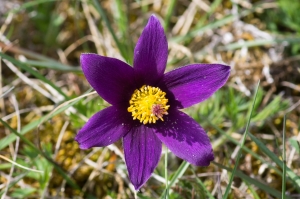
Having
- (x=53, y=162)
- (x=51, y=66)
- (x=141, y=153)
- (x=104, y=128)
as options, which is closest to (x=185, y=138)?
(x=141, y=153)

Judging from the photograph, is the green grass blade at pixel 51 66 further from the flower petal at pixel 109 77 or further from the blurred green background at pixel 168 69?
the flower petal at pixel 109 77

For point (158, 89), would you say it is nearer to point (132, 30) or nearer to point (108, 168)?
point (108, 168)

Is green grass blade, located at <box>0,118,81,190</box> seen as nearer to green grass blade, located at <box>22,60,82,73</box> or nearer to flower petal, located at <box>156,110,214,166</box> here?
green grass blade, located at <box>22,60,82,73</box>

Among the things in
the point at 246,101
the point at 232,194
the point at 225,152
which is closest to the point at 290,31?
the point at 246,101

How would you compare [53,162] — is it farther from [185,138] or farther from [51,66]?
[185,138]

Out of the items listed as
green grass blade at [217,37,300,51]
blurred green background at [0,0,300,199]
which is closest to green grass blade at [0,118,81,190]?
blurred green background at [0,0,300,199]

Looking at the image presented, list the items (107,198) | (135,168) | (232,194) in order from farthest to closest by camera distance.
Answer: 1. (107,198)
2. (232,194)
3. (135,168)

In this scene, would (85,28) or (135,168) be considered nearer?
(135,168)
